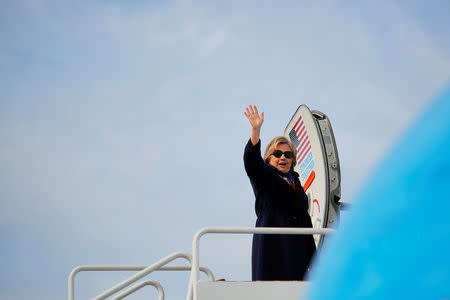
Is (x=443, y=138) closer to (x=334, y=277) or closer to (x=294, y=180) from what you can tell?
(x=334, y=277)

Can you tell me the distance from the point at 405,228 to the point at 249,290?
4.21 metres

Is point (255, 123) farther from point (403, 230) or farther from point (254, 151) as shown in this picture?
point (403, 230)

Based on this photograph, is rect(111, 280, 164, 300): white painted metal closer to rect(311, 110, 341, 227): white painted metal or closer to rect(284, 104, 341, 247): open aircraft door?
rect(284, 104, 341, 247): open aircraft door

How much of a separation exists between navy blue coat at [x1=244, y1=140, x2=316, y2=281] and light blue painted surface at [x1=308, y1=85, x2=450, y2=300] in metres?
4.69

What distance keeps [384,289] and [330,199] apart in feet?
23.2

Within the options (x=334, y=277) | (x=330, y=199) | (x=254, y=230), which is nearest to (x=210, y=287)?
(x=254, y=230)

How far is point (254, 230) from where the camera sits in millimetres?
5238

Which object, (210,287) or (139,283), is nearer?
(210,287)

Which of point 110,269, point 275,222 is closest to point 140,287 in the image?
point 110,269

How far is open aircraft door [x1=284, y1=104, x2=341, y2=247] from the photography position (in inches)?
316

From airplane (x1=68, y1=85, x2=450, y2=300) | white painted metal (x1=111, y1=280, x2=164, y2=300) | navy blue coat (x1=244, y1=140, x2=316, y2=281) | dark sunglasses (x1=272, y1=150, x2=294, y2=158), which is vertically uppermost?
dark sunglasses (x1=272, y1=150, x2=294, y2=158)

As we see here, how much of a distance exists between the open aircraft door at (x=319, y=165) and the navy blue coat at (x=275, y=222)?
1.81 m

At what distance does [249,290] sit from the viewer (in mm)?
5152

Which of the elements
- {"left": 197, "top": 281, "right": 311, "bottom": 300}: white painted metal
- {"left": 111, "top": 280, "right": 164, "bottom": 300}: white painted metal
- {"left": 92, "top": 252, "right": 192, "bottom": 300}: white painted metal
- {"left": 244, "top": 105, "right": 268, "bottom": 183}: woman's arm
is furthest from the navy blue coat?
{"left": 111, "top": 280, "right": 164, "bottom": 300}: white painted metal
